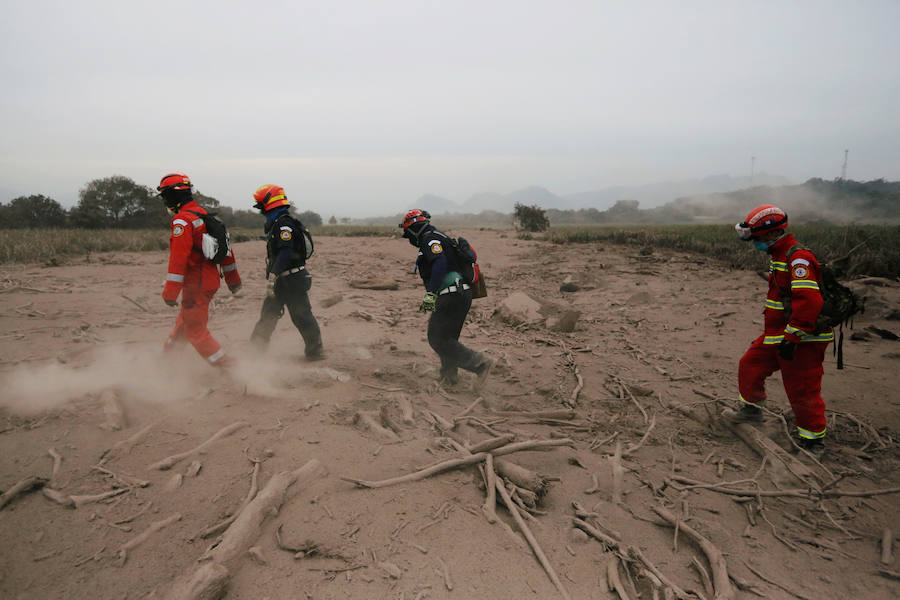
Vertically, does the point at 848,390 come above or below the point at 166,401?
below

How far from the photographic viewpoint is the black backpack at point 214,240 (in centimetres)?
475

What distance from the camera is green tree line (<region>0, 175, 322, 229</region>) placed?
28188mm

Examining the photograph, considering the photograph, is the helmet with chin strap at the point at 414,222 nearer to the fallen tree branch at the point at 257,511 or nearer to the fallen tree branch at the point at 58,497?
the fallen tree branch at the point at 257,511

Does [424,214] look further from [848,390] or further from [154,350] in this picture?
[848,390]

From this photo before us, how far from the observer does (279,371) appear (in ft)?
18.3

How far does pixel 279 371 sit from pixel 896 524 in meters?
5.64

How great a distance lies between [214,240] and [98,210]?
31100 mm

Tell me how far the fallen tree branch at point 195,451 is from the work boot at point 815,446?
486 centimetres

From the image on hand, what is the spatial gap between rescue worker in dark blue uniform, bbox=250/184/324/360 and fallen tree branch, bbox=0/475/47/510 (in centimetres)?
287

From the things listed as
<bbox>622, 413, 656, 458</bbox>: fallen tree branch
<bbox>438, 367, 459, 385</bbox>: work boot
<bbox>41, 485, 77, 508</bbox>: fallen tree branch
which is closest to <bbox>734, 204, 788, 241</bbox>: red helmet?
<bbox>622, 413, 656, 458</bbox>: fallen tree branch

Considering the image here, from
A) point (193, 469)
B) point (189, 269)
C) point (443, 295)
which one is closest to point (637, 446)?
point (443, 295)

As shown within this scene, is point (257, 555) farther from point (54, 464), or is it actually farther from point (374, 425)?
point (54, 464)

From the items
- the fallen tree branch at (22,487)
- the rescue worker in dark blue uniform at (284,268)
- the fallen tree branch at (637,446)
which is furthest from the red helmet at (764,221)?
the fallen tree branch at (22,487)

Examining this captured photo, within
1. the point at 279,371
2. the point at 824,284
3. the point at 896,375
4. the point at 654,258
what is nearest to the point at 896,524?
the point at 824,284
